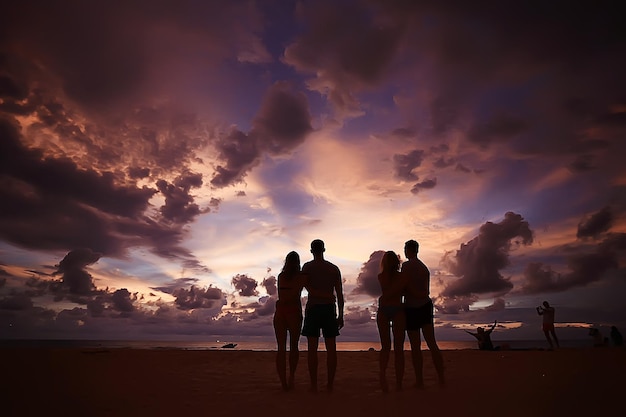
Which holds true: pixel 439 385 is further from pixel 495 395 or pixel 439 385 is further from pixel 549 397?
pixel 549 397

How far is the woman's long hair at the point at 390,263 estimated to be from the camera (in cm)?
718

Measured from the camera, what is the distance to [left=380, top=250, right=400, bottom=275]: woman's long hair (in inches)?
283

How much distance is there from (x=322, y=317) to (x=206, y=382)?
2986 mm

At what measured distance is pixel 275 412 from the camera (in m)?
5.15

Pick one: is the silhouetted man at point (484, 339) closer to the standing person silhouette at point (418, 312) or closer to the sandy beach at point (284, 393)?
Answer: the sandy beach at point (284, 393)

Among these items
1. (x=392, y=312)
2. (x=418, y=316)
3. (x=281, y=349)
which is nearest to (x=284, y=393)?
(x=281, y=349)

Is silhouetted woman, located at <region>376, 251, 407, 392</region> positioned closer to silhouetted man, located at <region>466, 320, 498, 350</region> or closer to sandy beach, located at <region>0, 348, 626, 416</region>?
sandy beach, located at <region>0, 348, 626, 416</region>

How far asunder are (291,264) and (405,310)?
7.32ft

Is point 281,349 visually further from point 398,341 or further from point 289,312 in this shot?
point 398,341

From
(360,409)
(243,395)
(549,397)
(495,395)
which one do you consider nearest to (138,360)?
(243,395)

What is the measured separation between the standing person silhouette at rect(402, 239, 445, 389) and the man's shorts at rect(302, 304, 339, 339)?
1347mm

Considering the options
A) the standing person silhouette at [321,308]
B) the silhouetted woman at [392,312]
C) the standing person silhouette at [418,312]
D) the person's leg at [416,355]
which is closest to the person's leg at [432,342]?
the standing person silhouette at [418,312]

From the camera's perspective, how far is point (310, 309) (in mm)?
6996

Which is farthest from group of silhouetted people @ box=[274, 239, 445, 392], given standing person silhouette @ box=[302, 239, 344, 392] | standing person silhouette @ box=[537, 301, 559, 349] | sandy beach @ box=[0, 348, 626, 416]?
standing person silhouette @ box=[537, 301, 559, 349]
